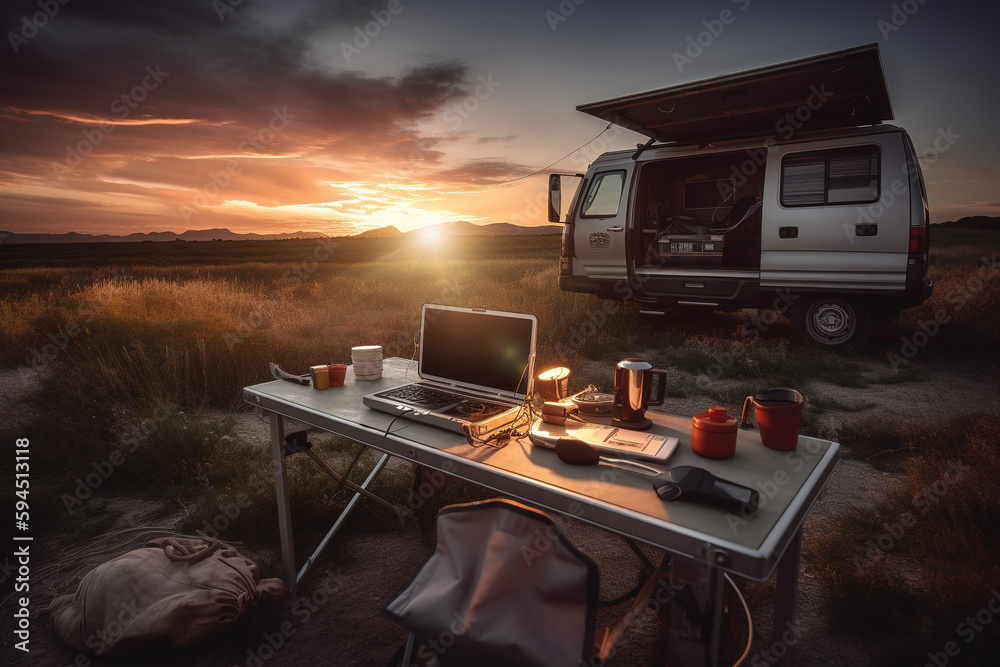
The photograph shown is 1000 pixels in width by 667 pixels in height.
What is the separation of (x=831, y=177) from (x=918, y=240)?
1.14 metres

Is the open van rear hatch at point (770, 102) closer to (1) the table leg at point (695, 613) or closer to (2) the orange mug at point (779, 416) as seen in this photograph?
(2) the orange mug at point (779, 416)

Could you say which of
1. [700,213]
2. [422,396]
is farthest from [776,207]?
[422,396]

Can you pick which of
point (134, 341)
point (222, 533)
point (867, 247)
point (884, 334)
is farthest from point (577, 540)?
point (884, 334)

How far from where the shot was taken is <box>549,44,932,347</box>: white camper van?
16.9ft

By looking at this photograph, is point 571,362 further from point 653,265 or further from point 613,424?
point 613,424

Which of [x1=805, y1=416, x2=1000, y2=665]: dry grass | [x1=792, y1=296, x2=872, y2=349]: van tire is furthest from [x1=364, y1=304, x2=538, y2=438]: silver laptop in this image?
[x1=792, y1=296, x2=872, y2=349]: van tire

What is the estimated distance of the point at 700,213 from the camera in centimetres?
836

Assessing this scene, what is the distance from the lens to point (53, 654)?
7.26 ft

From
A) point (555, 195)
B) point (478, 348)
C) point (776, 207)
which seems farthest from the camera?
point (555, 195)

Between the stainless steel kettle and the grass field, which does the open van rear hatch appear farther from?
the stainless steel kettle

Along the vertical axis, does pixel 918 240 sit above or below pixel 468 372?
above

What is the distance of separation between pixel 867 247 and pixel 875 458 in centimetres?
276

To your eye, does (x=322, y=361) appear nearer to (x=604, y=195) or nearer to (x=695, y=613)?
(x=604, y=195)

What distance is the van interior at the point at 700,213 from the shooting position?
7273 millimetres
